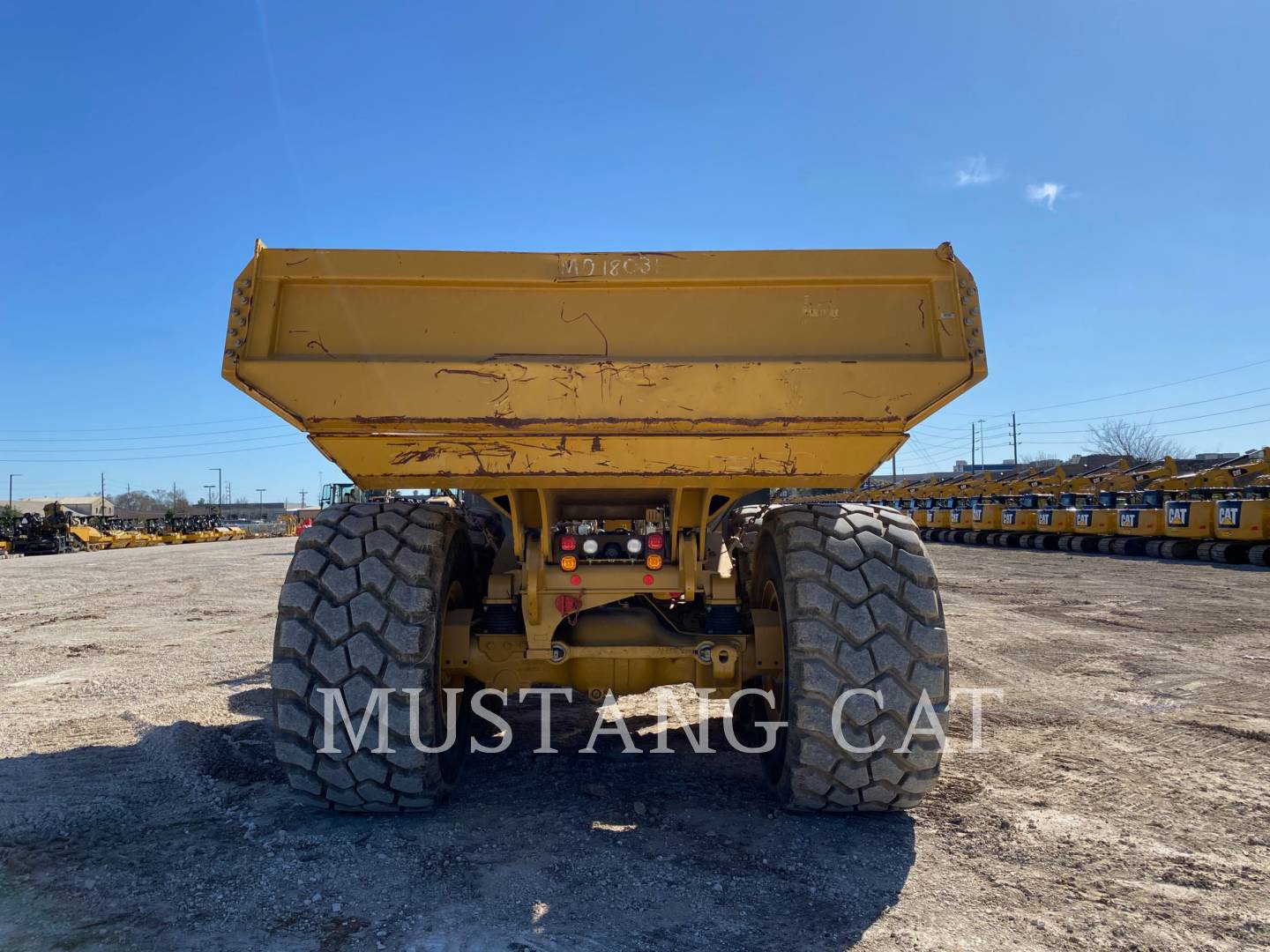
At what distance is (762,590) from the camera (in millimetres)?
4285

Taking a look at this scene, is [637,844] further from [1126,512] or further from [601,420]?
[1126,512]

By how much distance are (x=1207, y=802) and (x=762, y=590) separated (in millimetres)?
2287

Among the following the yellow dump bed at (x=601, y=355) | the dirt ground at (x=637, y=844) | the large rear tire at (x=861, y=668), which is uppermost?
the yellow dump bed at (x=601, y=355)

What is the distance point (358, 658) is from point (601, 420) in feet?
4.66

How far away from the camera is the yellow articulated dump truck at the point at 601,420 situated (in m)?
3.23

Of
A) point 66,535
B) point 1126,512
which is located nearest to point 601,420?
point 1126,512

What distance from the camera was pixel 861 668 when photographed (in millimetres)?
3342

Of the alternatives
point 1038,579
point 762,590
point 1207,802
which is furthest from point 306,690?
point 1038,579

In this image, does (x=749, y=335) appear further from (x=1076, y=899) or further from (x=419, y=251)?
(x=1076, y=899)

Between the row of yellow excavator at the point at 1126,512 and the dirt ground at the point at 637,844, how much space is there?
1002 cm

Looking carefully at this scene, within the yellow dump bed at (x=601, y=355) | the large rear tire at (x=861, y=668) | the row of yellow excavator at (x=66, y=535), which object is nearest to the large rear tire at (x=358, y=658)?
the yellow dump bed at (x=601, y=355)

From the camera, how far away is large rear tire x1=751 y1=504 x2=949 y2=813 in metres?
3.35

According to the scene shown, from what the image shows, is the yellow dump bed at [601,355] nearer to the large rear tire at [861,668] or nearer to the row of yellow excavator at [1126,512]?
the large rear tire at [861,668]

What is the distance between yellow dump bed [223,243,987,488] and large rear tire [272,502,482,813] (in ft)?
1.37
